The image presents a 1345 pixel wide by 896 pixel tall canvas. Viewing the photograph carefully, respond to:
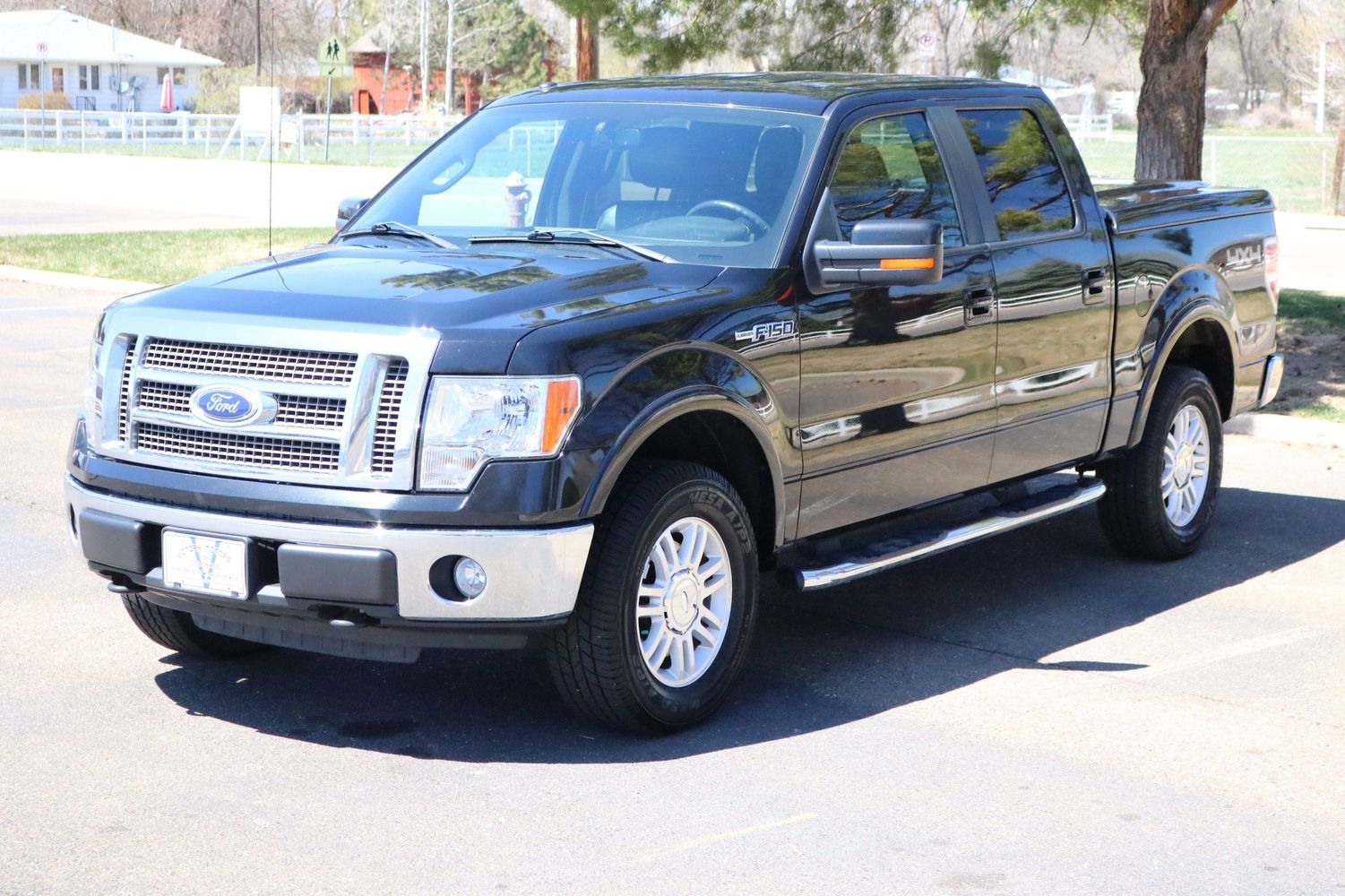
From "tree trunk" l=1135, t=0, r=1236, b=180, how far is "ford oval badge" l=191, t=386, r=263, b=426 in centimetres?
915

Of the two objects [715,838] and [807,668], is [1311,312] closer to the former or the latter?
[807,668]

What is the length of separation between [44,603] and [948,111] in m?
3.83

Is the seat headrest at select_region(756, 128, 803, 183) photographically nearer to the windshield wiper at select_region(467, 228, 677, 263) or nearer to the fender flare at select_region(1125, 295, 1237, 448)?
the windshield wiper at select_region(467, 228, 677, 263)

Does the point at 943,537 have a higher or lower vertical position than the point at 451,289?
lower

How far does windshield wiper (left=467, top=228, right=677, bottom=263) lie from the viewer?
552 centimetres

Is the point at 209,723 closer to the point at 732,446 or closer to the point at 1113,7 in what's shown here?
the point at 732,446

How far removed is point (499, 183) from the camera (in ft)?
20.0

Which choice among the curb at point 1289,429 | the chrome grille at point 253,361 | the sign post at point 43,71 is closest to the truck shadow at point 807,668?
the chrome grille at point 253,361

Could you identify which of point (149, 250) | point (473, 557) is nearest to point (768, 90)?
point (473, 557)

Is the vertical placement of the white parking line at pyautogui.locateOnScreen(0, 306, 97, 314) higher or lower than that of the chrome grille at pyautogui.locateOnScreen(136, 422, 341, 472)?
lower

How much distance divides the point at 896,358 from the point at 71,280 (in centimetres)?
1385

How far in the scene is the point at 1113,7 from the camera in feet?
45.4

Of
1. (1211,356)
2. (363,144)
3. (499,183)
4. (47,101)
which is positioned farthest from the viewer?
(47,101)

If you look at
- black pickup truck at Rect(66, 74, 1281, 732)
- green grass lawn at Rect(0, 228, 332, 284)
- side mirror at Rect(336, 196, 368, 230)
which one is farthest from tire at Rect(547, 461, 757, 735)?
green grass lawn at Rect(0, 228, 332, 284)
